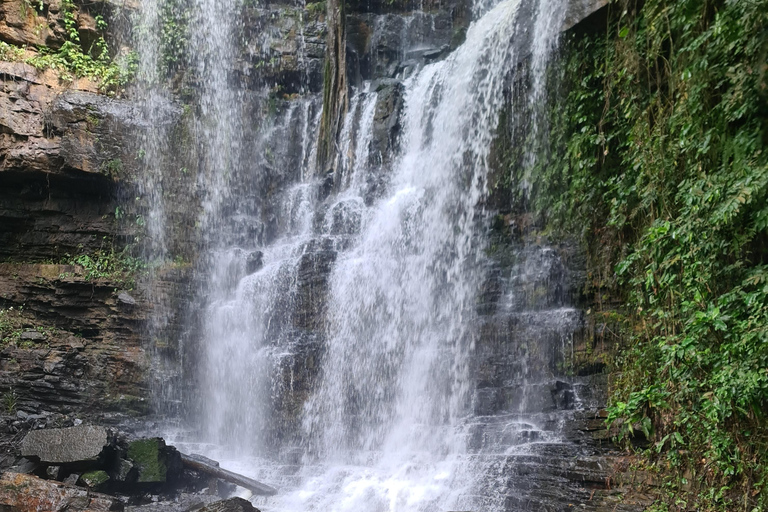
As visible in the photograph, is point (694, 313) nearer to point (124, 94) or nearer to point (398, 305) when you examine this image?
point (398, 305)

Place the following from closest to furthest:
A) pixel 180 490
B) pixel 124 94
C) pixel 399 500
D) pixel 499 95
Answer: pixel 399 500 < pixel 180 490 < pixel 499 95 < pixel 124 94

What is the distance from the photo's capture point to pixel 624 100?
7.53 m

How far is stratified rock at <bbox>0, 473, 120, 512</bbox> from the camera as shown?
25.3ft

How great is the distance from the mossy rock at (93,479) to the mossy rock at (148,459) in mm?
451

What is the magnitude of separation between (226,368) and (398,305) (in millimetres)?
4119

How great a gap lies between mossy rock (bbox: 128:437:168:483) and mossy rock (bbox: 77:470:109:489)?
0.45 meters

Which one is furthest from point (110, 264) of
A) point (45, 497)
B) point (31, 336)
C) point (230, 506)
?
point (230, 506)

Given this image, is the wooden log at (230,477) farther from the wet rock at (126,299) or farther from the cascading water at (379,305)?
the wet rock at (126,299)

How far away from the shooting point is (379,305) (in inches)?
449

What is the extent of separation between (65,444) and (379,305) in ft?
17.4

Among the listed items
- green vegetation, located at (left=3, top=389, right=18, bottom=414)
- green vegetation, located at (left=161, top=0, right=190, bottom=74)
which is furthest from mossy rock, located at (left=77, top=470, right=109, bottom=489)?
green vegetation, located at (left=161, top=0, right=190, bottom=74)

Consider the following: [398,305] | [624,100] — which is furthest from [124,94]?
[624,100]

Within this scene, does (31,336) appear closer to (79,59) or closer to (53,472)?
(53,472)

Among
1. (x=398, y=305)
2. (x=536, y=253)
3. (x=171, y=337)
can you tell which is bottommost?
(x=171, y=337)
